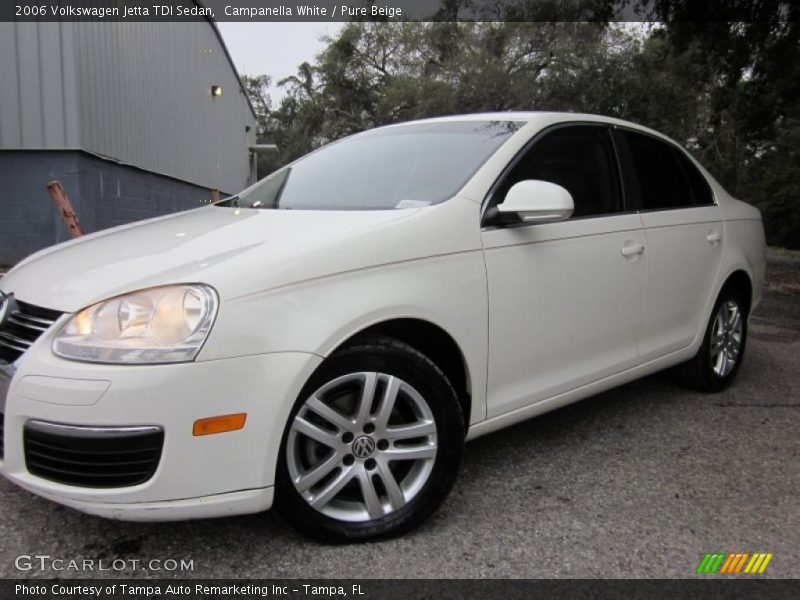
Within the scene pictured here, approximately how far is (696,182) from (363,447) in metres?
2.89

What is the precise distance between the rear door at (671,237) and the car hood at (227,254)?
1.33m

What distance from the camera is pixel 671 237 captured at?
356 centimetres

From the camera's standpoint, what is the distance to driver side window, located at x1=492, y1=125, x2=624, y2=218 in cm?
297

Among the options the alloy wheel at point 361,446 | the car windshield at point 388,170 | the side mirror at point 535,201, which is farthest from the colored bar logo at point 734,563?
the car windshield at point 388,170

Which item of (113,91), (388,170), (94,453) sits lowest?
(94,453)

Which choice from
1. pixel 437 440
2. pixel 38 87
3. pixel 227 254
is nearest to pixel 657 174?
pixel 437 440

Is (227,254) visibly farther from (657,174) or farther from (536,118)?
(657,174)

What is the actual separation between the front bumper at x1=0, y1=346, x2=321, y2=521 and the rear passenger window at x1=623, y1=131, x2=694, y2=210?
231 centimetres

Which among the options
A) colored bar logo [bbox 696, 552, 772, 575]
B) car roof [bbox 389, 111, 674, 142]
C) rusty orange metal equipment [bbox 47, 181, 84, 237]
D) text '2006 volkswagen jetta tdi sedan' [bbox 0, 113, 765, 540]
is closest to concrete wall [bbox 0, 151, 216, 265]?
rusty orange metal equipment [bbox 47, 181, 84, 237]

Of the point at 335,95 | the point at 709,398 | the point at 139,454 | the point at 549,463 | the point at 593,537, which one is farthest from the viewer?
the point at 335,95

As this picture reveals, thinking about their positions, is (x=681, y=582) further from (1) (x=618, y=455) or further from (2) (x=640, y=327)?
(2) (x=640, y=327)

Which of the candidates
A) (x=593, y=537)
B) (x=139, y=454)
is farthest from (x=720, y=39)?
(x=139, y=454)

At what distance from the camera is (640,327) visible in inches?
132

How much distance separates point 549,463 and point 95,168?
26.3 feet
